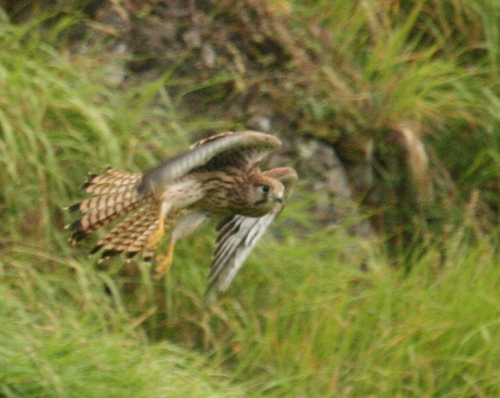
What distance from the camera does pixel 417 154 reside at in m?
7.70

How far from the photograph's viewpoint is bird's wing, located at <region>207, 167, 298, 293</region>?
234 inches

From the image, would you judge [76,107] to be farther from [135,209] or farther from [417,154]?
[417,154]

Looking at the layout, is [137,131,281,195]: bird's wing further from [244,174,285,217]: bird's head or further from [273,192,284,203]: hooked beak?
[273,192,284,203]: hooked beak

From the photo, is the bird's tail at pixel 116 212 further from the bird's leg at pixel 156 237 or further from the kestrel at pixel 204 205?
the bird's leg at pixel 156 237

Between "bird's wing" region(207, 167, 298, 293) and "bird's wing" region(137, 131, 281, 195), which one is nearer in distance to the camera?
"bird's wing" region(137, 131, 281, 195)

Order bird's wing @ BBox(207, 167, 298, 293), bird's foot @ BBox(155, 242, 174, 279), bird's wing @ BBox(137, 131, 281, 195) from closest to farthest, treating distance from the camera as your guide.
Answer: bird's wing @ BBox(137, 131, 281, 195) → bird's foot @ BBox(155, 242, 174, 279) → bird's wing @ BBox(207, 167, 298, 293)

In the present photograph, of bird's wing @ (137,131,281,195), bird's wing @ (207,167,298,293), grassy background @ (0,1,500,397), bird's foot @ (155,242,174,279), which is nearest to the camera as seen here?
bird's wing @ (137,131,281,195)

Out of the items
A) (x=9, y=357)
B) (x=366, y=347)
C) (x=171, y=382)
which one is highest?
(x=9, y=357)

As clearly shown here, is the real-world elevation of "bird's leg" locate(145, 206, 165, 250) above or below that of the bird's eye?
above

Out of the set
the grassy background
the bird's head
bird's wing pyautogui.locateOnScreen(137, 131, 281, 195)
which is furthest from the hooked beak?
the grassy background

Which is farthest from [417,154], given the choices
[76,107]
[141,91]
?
[76,107]

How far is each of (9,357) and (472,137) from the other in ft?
14.7

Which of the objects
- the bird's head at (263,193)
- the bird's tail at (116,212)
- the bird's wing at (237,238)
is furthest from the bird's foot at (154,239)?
the bird's head at (263,193)

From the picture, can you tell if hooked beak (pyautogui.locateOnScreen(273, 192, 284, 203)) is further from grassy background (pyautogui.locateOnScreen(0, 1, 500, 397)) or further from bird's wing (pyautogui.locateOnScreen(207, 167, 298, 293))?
grassy background (pyautogui.locateOnScreen(0, 1, 500, 397))
